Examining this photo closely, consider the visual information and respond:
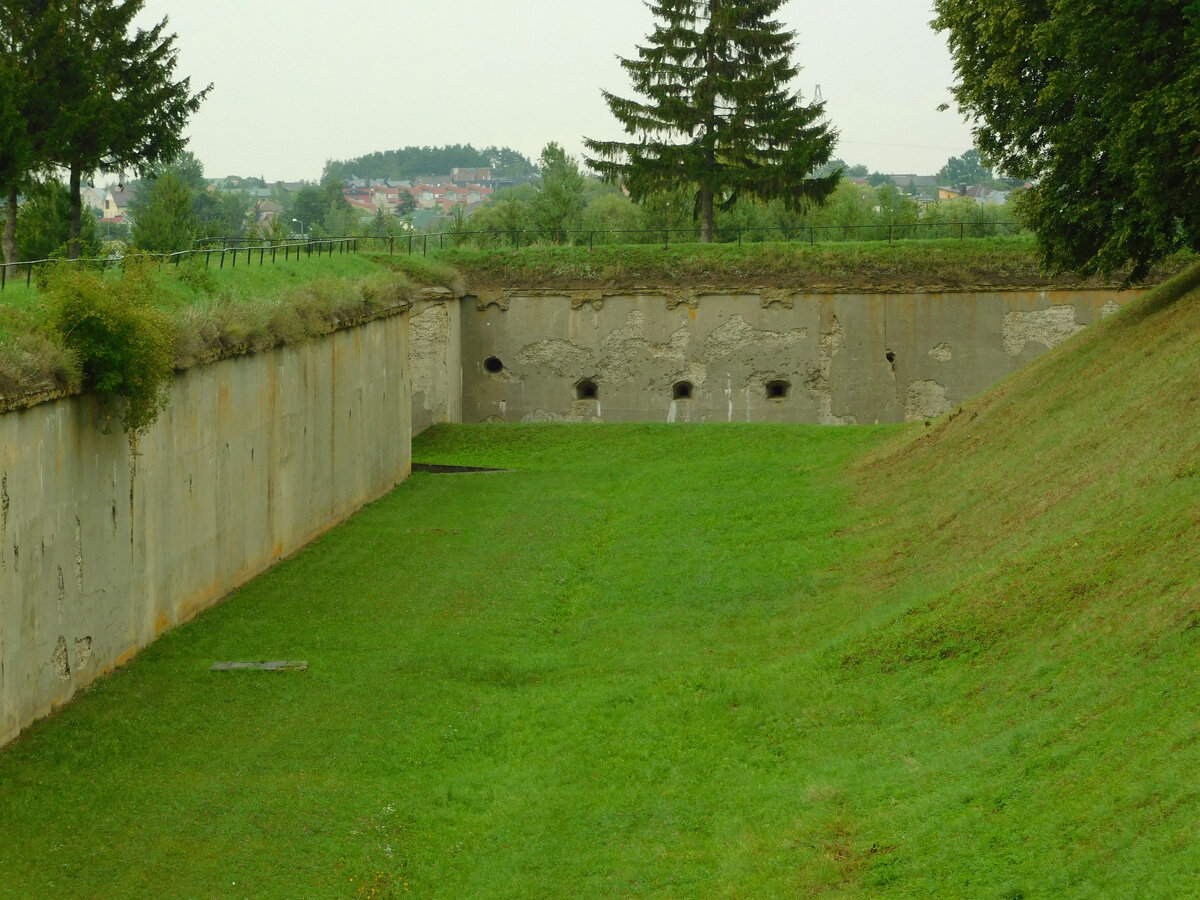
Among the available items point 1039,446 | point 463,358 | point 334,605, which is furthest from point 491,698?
point 463,358

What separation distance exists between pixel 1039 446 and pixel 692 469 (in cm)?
966

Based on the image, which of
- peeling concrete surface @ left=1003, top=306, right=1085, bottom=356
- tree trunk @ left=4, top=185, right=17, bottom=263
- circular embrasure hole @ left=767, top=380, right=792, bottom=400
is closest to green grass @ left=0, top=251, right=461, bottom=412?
tree trunk @ left=4, top=185, right=17, bottom=263

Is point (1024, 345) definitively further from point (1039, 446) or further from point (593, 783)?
point (593, 783)

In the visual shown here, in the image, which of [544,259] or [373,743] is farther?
[544,259]

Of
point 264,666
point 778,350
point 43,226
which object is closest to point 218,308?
point 264,666

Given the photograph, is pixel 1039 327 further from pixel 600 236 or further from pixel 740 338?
pixel 600 236

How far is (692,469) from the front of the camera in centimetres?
2650

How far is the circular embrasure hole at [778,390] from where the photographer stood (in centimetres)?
3319

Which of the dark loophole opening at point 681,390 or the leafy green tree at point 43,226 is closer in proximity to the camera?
the dark loophole opening at point 681,390

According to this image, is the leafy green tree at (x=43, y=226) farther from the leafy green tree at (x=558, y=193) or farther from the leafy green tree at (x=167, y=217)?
the leafy green tree at (x=558, y=193)

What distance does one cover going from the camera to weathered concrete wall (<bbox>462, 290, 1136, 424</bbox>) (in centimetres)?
3259

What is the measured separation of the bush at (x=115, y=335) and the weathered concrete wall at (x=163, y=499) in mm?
363

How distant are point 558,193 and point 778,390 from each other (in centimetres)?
2499

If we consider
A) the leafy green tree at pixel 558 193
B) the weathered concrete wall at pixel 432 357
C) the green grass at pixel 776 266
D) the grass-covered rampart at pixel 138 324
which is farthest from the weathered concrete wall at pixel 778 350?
the leafy green tree at pixel 558 193
